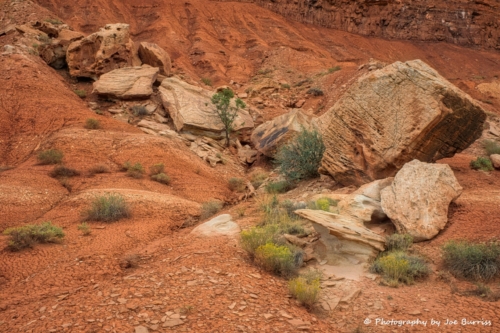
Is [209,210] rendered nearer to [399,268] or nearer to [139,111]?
[399,268]

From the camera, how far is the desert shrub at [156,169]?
48.8 feet

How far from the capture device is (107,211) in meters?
9.88

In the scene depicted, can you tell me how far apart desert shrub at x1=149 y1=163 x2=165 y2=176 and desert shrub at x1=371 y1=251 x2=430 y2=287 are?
9.73 m

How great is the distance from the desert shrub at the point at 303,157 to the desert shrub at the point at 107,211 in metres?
4.86

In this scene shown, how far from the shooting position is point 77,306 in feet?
17.5

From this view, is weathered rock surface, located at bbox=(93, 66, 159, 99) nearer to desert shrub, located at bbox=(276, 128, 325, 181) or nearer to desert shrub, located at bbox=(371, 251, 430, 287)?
desert shrub, located at bbox=(276, 128, 325, 181)

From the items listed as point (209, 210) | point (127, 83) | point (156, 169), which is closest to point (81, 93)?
point (127, 83)

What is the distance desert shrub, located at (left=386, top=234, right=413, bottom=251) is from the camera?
23.1 ft

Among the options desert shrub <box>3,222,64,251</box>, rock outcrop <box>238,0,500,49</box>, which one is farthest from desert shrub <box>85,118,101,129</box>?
rock outcrop <box>238,0,500,49</box>

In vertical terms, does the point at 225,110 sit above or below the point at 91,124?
above

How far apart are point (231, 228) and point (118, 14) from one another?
33.5 metres

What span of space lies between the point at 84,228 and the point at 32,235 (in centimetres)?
107

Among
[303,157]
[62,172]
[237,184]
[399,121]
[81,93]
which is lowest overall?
[237,184]

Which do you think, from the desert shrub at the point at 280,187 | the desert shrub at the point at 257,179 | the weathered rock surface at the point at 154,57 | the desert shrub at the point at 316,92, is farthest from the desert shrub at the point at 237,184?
the desert shrub at the point at 316,92
